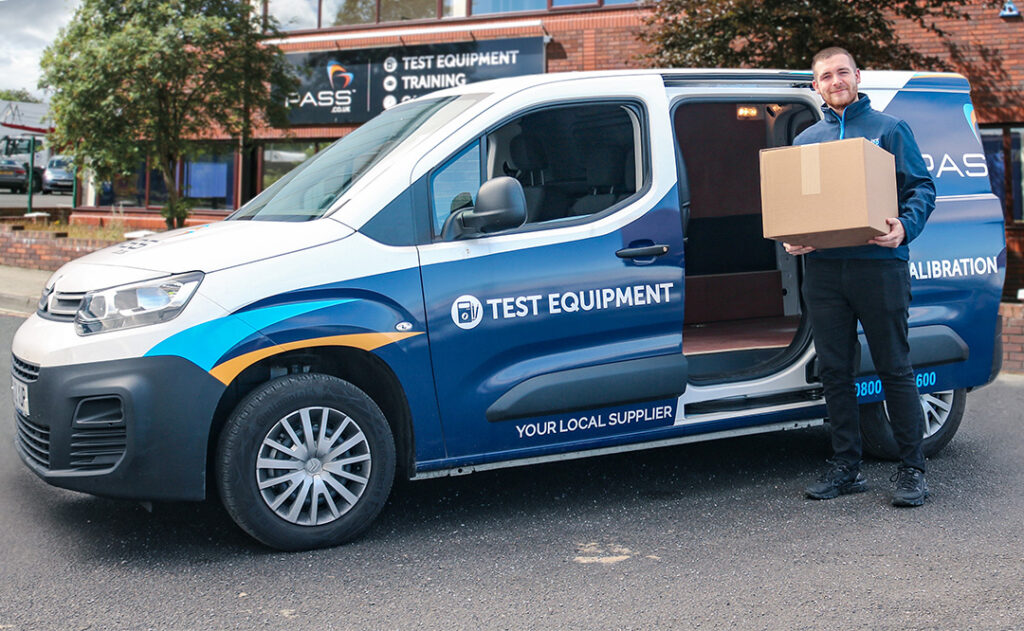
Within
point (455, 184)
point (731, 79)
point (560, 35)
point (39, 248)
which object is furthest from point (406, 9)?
point (455, 184)

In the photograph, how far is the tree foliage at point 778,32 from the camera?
38.1 feet

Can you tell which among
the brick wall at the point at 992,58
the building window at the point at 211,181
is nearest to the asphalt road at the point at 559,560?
the brick wall at the point at 992,58

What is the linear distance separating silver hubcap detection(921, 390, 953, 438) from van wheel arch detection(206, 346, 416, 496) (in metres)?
3.00

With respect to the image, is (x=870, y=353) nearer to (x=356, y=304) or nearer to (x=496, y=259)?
(x=496, y=259)

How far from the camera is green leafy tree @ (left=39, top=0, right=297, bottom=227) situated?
13398 millimetres

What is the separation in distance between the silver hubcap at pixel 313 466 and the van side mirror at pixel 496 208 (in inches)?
36.5

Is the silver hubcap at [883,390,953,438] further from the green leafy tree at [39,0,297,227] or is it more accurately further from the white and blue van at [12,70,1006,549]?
the green leafy tree at [39,0,297,227]

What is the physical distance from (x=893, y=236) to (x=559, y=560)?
202 cm

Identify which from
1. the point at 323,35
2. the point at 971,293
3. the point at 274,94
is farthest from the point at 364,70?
the point at 971,293

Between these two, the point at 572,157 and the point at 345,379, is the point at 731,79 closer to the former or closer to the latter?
the point at 572,157

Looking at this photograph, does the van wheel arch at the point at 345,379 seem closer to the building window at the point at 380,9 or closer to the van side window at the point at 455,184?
the van side window at the point at 455,184

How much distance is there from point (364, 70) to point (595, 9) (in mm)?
4428

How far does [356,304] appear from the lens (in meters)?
3.99

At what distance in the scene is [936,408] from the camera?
5.59m
